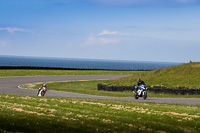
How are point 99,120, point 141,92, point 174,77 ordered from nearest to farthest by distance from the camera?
point 99,120 → point 141,92 → point 174,77

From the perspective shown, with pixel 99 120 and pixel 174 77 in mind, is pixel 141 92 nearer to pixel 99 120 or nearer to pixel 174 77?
pixel 99 120

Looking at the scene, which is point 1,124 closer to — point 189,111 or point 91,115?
point 91,115

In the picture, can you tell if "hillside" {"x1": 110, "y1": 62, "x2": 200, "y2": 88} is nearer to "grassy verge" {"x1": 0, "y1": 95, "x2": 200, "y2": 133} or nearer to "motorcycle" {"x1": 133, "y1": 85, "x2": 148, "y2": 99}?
"motorcycle" {"x1": 133, "y1": 85, "x2": 148, "y2": 99}

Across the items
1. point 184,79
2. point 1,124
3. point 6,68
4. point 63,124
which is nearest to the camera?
point 1,124

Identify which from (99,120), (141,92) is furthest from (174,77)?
(99,120)

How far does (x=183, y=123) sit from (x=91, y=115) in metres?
3.95

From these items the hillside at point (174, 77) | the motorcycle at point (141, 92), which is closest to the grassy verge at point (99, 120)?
the motorcycle at point (141, 92)

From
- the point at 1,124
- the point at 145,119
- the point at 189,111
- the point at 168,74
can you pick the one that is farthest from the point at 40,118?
the point at 168,74

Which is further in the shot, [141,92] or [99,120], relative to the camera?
[141,92]

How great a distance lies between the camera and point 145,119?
1506cm

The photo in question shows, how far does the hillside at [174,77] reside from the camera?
35.8 meters

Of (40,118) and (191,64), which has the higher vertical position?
(191,64)

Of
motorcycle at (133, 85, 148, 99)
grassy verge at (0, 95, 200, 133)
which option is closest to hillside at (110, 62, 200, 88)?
motorcycle at (133, 85, 148, 99)

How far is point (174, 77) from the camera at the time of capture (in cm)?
3869
